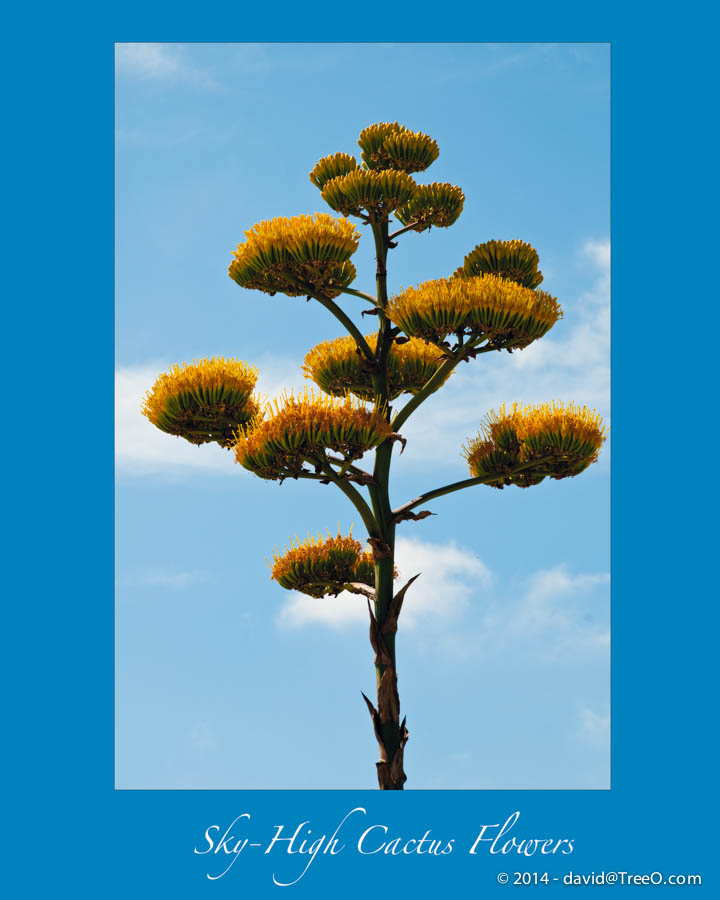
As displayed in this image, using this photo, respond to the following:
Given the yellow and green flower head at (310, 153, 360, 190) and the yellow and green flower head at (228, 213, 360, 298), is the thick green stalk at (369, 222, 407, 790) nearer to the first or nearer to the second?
the yellow and green flower head at (228, 213, 360, 298)

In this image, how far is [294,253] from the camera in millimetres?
6867

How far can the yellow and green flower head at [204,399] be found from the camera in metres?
7.05

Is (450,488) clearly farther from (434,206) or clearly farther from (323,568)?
(434,206)

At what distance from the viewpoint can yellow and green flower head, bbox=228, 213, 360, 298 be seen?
22.5 feet

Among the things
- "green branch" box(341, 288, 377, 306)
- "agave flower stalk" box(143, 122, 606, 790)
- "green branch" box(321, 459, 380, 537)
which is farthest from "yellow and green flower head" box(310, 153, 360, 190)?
"green branch" box(321, 459, 380, 537)

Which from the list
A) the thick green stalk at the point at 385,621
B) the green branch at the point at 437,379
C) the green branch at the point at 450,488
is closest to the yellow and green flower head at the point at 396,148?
the thick green stalk at the point at 385,621

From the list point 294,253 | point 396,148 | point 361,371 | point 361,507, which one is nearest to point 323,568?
point 361,507

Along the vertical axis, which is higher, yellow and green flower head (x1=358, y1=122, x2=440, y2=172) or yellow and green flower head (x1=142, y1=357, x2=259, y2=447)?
yellow and green flower head (x1=358, y1=122, x2=440, y2=172)

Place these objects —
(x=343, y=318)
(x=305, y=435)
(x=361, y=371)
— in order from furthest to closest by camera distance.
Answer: (x=361, y=371) < (x=343, y=318) < (x=305, y=435)

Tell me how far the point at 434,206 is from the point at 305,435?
8.26 feet

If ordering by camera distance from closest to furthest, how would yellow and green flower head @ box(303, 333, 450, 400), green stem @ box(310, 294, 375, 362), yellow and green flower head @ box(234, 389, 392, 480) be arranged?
1. yellow and green flower head @ box(234, 389, 392, 480)
2. green stem @ box(310, 294, 375, 362)
3. yellow and green flower head @ box(303, 333, 450, 400)

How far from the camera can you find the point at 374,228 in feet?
24.9

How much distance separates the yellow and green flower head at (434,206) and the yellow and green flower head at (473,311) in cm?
116

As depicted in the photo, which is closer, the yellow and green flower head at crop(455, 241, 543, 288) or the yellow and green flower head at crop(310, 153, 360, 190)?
the yellow and green flower head at crop(455, 241, 543, 288)
